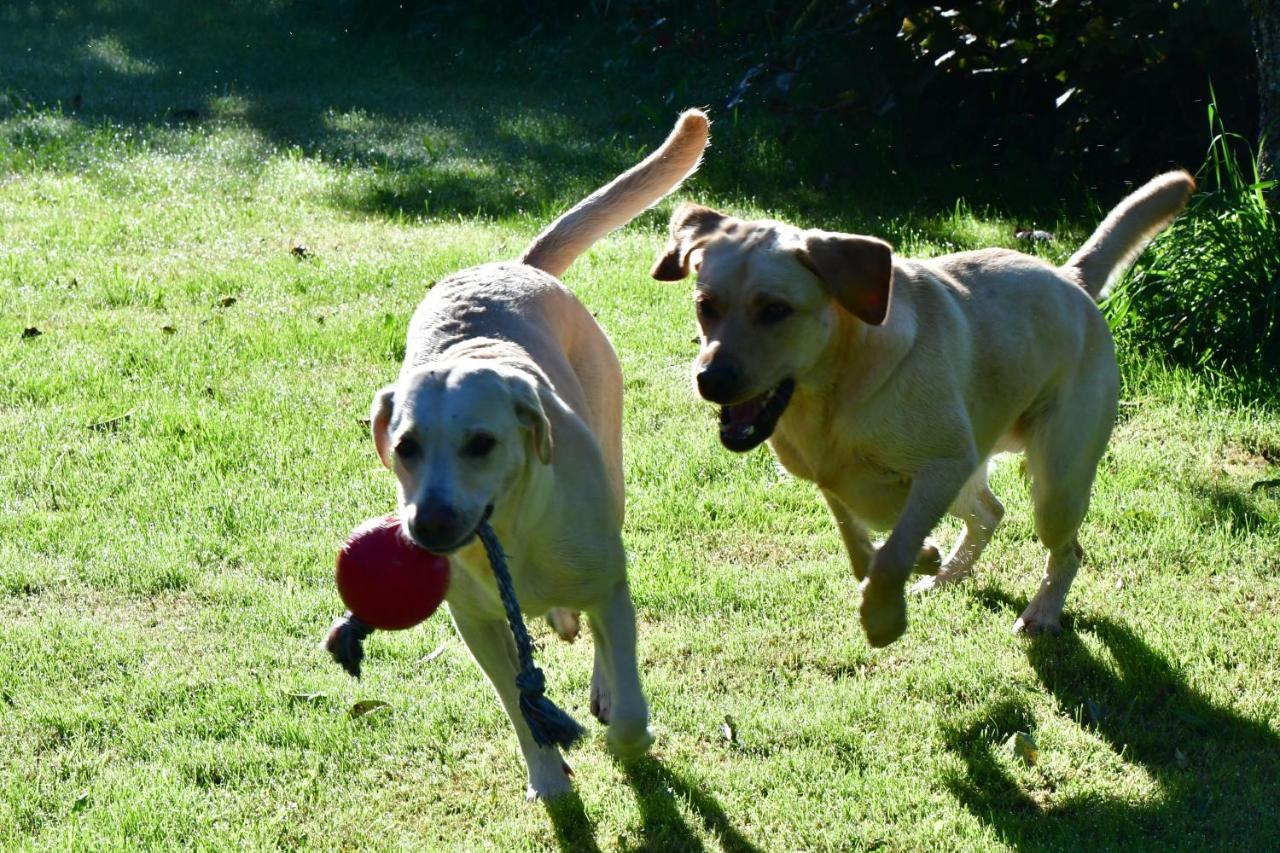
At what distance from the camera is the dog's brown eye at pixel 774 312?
13.0ft

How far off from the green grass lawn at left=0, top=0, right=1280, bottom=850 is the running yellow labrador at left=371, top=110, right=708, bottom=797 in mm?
445

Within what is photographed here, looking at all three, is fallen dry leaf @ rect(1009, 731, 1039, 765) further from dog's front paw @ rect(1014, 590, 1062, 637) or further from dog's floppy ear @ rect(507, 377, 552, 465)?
dog's floppy ear @ rect(507, 377, 552, 465)

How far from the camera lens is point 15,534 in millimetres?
5602

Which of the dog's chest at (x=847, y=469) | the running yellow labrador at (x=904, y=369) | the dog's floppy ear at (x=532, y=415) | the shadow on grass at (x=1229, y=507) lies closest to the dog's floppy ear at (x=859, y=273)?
the running yellow labrador at (x=904, y=369)

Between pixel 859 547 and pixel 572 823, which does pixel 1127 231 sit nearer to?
pixel 859 547

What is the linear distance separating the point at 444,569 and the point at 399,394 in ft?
1.48

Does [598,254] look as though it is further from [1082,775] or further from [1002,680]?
[1082,775]

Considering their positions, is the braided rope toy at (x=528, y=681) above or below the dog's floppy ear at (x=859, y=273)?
below

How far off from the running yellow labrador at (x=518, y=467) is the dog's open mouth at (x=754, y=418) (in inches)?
14.7

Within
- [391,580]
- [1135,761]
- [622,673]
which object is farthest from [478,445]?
[1135,761]

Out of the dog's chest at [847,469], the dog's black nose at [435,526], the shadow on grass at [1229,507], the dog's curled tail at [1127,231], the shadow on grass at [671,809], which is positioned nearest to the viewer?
the dog's black nose at [435,526]

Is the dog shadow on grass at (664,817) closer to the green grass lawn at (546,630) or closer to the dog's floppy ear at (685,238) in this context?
the green grass lawn at (546,630)

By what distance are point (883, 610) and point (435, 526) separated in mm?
1496

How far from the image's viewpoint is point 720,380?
389cm
